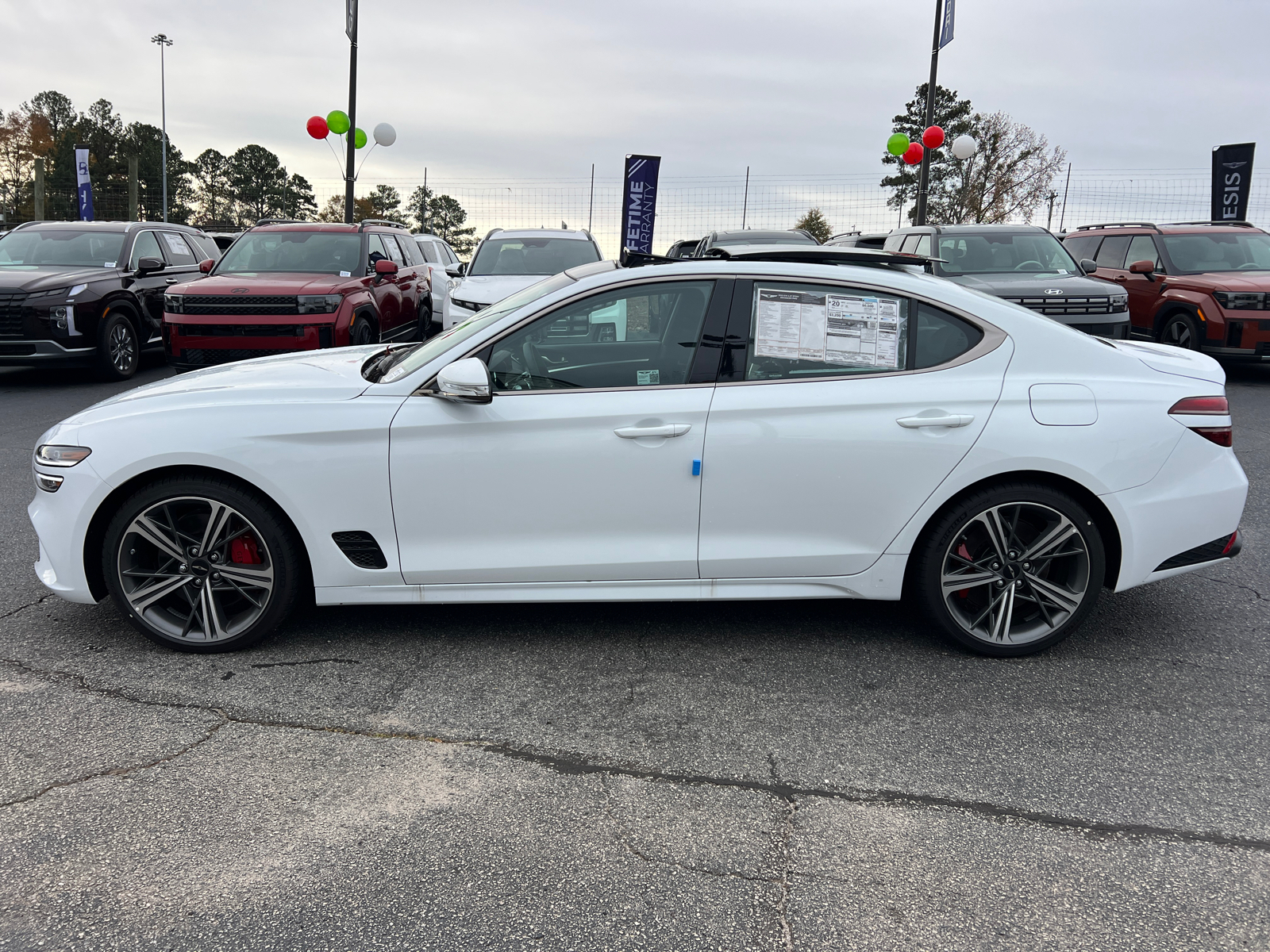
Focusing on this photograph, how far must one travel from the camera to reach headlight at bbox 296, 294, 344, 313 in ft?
31.8

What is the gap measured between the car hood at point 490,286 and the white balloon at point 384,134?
10753 mm

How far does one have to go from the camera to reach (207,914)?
89.9 inches

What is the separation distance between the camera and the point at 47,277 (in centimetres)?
1070

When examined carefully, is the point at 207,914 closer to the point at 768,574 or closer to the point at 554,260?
the point at 768,574

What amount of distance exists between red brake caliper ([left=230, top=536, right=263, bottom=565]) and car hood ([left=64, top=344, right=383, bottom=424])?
0.54 m

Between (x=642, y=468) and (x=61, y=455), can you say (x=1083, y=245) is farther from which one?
(x=61, y=455)

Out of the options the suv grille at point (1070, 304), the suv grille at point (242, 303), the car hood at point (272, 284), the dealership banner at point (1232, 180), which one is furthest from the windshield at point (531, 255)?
the dealership banner at point (1232, 180)

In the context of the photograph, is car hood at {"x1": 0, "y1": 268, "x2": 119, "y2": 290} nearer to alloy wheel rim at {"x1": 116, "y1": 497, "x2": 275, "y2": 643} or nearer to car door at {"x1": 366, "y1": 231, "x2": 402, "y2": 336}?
car door at {"x1": 366, "y1": 231, "x2": 402, "y2": 336}

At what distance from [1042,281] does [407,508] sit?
907 cm

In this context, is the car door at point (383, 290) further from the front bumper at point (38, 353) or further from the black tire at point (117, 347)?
the front bumper at point (38, 353)

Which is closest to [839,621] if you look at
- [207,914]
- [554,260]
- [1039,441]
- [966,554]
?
[966,554]

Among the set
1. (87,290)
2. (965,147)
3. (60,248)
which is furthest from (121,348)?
(965,147)

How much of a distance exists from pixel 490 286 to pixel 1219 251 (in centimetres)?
944

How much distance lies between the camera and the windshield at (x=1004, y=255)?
1105 cm
